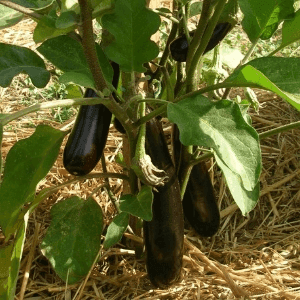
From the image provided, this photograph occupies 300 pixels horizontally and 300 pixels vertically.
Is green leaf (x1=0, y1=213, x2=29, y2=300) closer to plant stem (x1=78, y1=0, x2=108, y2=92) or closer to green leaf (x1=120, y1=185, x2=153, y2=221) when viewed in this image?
green leaf (x1=120, y1=185, x2=153, y2=221)

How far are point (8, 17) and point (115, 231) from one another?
1.32 ft

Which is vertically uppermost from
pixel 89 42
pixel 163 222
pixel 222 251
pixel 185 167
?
pixel 89 42

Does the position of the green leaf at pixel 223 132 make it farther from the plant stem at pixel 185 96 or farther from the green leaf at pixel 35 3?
the green leaf at pixel 35 3

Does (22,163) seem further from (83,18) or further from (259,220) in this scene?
(259,220)

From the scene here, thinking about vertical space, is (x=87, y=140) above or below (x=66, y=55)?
below

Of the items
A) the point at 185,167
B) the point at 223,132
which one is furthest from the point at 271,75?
the point at 185,167

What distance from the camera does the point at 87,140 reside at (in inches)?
37.2

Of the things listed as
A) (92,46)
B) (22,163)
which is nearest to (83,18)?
(92,46)

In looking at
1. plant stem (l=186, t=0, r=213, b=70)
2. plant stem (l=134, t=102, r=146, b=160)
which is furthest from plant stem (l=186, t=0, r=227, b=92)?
plant stem (l=134, t=102, r=146, b=160)

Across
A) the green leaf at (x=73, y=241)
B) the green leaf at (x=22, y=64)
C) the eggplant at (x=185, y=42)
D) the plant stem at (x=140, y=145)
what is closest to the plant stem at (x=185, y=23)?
the eggplant at (x=185, y=42)

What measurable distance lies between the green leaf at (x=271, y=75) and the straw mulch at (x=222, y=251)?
21.0 inches

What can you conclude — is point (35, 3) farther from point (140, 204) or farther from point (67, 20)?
point (140, 204)

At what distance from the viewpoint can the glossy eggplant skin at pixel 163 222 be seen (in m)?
1.00

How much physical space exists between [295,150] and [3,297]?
0.96 metres
